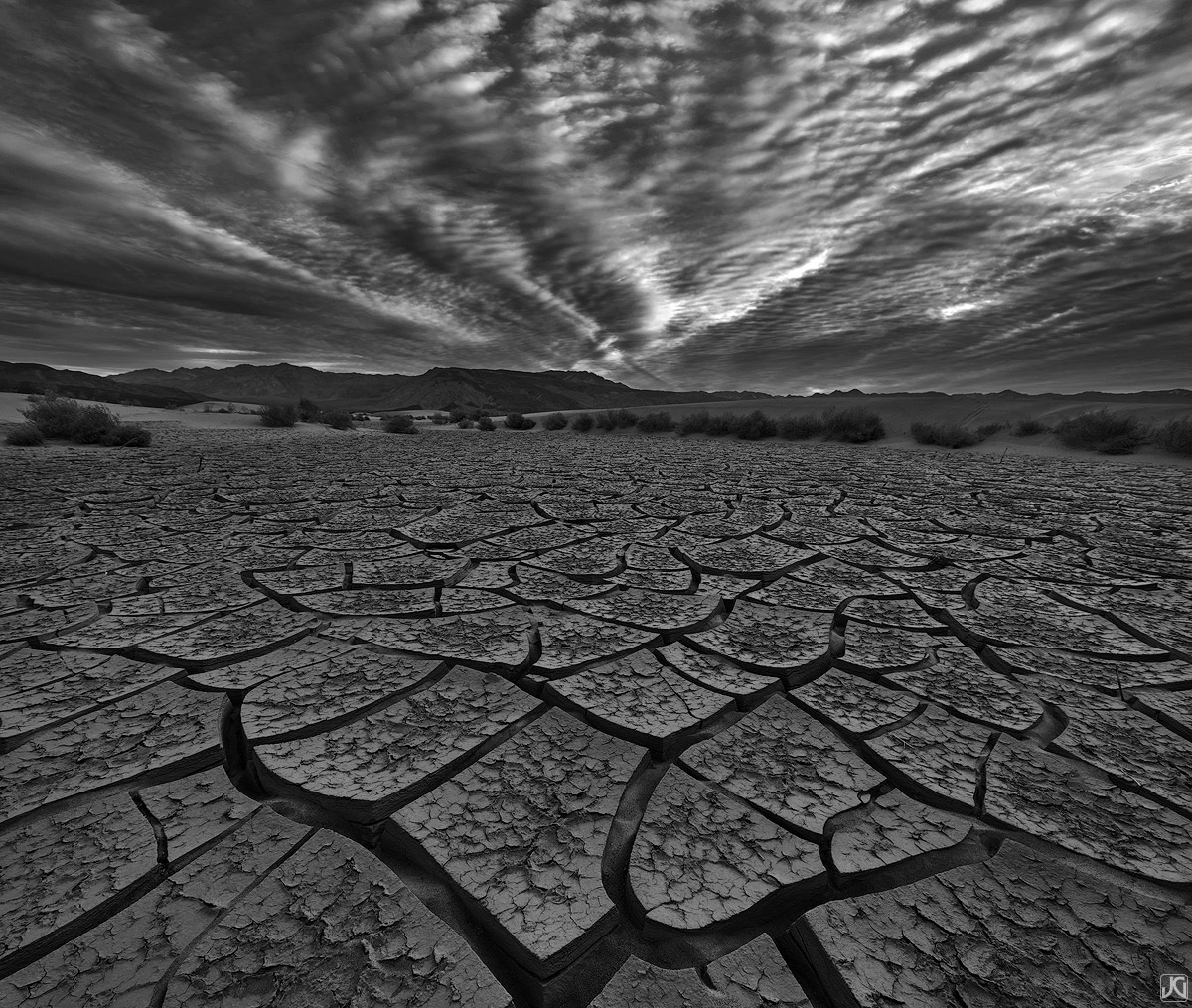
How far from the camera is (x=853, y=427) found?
397 inches

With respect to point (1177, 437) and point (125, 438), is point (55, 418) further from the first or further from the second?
point (1177, 437)

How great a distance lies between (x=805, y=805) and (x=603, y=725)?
1.58 feet

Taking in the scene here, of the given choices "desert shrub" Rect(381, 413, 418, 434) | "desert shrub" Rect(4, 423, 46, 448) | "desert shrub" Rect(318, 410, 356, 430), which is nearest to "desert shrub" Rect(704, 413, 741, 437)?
"desert shrub" Rect(381, 413, 418, 434)

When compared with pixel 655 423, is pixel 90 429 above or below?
below

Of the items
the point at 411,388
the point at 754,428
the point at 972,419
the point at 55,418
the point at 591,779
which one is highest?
the point at 411,388

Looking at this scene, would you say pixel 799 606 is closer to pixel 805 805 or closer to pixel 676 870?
pixel 805 805

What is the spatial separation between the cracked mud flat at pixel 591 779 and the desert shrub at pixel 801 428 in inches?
336

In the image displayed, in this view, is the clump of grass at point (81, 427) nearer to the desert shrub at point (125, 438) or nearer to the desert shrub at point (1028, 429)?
the desert shrub at point (125, 438)

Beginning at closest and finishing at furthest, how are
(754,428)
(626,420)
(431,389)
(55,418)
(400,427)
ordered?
(55,418), (754,428), (400,427), (626,420), (431,389)

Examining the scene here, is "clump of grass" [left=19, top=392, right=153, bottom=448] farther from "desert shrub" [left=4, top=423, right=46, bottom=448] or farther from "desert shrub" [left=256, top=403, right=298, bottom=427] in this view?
"desert shrub" [left=256, top=403, right=298, bottom=427]

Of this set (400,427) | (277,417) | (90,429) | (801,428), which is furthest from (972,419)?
(90,429)

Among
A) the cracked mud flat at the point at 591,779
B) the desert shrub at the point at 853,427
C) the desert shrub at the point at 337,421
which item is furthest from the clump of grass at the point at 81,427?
the desert shrub at the point at 853,427

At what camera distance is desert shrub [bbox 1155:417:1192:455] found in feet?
23.3

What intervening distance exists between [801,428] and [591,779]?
10830mm
